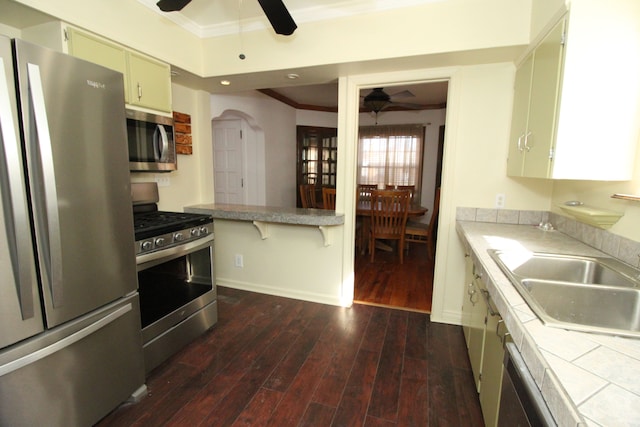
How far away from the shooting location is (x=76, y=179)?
51.1 inches

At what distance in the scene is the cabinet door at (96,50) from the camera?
5.59ft

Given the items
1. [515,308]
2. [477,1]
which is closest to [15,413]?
[515,308]

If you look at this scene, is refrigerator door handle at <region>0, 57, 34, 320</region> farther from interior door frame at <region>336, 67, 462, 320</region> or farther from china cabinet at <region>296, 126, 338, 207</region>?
china cabinet at <region>296, 126, 338, 207</region>

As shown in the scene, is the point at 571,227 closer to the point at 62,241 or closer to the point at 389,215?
the point at 389,215

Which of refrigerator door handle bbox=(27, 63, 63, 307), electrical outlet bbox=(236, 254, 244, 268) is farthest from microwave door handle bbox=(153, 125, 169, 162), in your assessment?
electrical outlet bbox=(236, 254, 244, 268)

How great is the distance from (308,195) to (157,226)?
3.09m

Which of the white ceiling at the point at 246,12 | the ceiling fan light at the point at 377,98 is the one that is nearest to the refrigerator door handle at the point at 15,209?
the white ceiling at the point at 246,12

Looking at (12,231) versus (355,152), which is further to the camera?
(355,152)

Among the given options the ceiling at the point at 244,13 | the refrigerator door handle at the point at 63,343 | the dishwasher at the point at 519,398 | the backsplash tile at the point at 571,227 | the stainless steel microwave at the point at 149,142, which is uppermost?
the ceiling at the point at 244,13

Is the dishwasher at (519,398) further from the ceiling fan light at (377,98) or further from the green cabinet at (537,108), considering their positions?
the ceiling fan light at (377,98)

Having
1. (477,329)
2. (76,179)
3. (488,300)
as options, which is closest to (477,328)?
(477,329)

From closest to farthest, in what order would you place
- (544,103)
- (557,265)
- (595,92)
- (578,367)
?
1. (578,367)
2. (595,92)
3. (557,265)
4. (544,103)

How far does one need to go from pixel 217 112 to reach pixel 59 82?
2.80 m

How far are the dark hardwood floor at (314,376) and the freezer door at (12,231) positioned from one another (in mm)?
815
